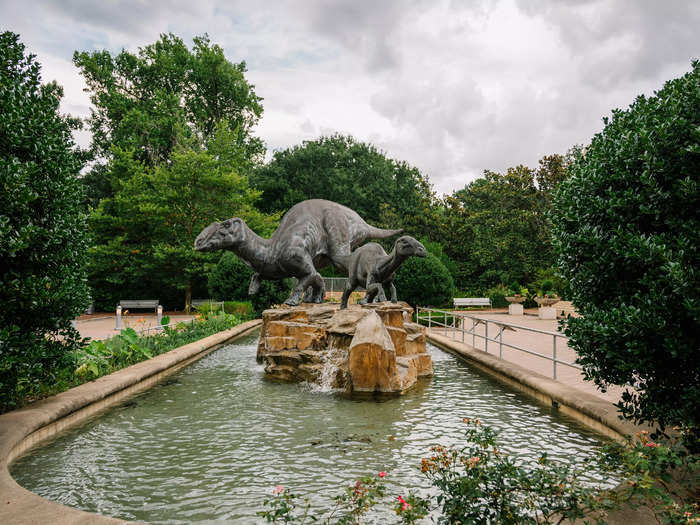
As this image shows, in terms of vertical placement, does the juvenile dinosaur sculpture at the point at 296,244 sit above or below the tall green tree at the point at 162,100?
below

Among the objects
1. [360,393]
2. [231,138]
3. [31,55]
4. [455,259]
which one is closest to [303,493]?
[360,393]

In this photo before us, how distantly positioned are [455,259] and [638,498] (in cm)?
2961

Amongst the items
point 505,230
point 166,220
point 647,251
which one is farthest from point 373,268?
point 505,230

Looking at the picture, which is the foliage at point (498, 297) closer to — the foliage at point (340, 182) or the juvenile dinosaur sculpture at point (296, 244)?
the foliage at point (340, 182)

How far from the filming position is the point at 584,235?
145 inches

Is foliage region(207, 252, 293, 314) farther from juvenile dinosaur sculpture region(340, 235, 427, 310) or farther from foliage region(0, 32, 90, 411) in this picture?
foliage region(0, 32, 90, 411)

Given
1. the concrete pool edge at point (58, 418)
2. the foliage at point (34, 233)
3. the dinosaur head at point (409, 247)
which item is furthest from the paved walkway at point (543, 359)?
the foliage at point (34, 233)

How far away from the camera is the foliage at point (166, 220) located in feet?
76.8

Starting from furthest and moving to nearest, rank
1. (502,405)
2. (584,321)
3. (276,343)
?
(276,343), (502,405), (584,321)

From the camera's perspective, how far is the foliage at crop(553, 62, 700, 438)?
3.10 m

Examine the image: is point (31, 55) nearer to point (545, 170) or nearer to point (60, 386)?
point (60, 386)

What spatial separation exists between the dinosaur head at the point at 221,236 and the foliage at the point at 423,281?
8.43 metres

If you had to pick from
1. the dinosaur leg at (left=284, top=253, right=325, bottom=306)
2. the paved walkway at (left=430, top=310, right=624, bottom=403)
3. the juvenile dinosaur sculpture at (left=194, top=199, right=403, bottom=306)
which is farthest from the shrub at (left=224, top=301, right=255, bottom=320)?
the dinosaur leg at (left=284, top=253, right=325, bottom=306)

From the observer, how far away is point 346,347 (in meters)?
8.17
